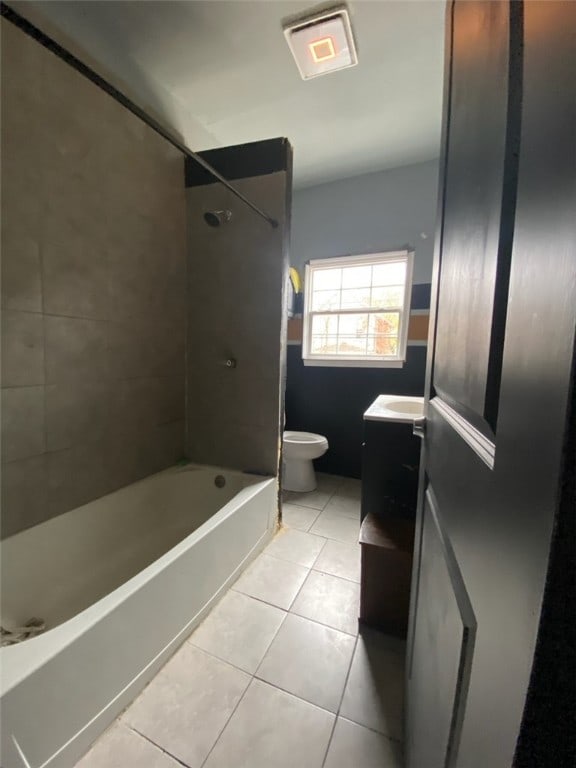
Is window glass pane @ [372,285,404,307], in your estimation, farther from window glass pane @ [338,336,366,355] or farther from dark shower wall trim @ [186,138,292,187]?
dark shower wall trim @ [186,138,292,187]

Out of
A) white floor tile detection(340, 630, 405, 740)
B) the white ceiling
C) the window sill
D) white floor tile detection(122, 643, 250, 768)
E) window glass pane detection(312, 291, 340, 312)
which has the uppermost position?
the white ceiling

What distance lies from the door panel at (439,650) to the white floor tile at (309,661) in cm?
41

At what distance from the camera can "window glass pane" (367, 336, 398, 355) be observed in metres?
2.74

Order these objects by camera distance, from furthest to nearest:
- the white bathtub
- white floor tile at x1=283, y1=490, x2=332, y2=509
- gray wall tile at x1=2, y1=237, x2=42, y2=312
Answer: white floor tile at x1=283, y1=490, x2=332, y2=509 < gray wall tile at x1=2, y1=237, x2=42, y2=312 < the white bathtub

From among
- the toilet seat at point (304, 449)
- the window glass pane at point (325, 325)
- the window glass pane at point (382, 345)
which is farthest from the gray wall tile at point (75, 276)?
the window glass pane at point (382, 345)

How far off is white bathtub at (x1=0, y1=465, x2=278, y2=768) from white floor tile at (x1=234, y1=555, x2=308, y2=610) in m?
0.07

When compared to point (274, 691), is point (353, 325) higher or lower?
higher

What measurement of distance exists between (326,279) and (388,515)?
219 centimetres

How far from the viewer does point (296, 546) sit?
1822 millimetres

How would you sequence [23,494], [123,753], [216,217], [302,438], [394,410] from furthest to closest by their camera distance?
1. [302,438]
2. [394,410]
3. [216,217]
4. [23,494]
5. [123,753]

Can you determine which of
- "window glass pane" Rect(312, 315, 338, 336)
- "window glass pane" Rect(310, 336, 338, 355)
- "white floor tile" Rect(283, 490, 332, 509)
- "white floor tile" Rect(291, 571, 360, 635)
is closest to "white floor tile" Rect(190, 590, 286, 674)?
"white floor tile" Rect(291, 571, 360, 635)

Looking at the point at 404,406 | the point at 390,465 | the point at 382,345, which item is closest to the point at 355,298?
the point at 382,345

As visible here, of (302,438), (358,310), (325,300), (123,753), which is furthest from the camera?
(325,300)

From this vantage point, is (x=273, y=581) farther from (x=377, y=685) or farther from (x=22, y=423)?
(x=22, y=423)
